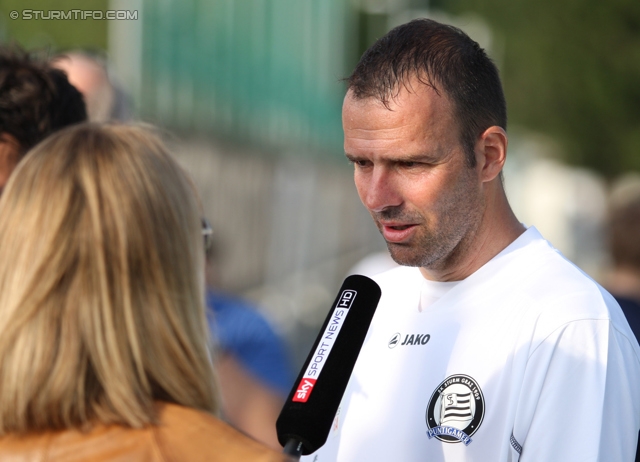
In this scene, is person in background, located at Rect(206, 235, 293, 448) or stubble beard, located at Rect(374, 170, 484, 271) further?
person in background, located at Rect(206, 235, 293, 448)

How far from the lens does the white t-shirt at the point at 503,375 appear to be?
219cm

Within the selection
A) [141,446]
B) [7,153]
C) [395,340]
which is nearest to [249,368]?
[395,340]

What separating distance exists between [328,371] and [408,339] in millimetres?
669

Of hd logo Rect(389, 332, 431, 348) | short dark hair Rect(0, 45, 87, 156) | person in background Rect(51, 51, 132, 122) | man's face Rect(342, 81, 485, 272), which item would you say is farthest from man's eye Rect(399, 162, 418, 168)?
person in background Rect(51, 51, 132, 122)

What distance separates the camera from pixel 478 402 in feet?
7.68

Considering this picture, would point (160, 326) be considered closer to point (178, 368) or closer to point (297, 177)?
point (178, 368)

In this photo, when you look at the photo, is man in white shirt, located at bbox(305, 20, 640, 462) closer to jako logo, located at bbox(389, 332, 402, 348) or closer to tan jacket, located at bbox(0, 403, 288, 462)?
jako logo, located at bbox(389, 332, 402, 348)

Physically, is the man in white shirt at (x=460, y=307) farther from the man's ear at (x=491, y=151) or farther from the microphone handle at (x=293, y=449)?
the microphone handle at (x=293, y=449)

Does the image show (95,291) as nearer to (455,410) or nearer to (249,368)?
(455,410)

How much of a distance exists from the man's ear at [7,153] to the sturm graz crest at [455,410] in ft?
5.10

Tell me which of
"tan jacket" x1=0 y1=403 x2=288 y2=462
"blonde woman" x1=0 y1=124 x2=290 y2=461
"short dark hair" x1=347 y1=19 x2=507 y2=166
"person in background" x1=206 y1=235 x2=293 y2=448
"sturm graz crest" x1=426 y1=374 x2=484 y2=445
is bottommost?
"person in background" x1=206 y1=235 x2=293 y2=448

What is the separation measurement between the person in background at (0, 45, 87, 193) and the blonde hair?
100 cm

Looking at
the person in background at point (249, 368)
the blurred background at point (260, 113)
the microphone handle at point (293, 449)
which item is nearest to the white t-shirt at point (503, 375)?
the microphone handle at point (293, 449)

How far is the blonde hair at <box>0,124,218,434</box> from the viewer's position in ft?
6.02
